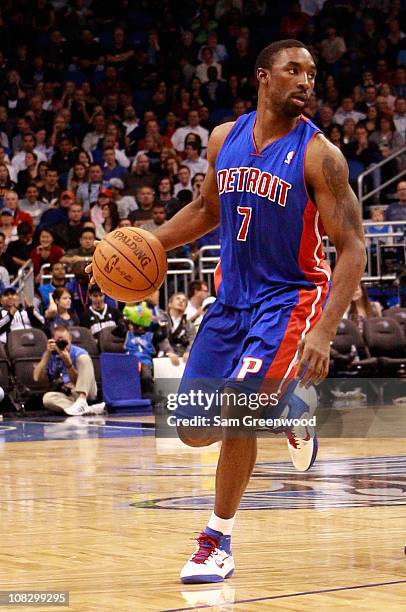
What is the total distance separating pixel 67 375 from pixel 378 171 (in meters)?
6.69

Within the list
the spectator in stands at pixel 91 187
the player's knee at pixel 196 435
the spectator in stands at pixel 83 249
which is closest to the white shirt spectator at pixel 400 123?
the spectator in stands at pixel 91 187

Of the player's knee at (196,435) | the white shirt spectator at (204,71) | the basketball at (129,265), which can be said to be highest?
the white shirt spectator at (204,71)

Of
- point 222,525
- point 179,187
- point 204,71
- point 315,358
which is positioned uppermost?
point 204,71

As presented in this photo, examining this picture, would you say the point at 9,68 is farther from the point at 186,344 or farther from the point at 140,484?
the point at 140,484

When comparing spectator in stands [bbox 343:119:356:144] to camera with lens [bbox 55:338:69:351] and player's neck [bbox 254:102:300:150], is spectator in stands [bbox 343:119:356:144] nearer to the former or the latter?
camera with lens [bbox 55:338:69:351]

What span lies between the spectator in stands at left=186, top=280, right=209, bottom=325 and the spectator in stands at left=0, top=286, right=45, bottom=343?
1.86 m

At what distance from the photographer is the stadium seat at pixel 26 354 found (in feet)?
49.5

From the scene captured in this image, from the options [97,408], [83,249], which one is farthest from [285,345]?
[83,249]

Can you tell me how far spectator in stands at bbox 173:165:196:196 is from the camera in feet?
60.7

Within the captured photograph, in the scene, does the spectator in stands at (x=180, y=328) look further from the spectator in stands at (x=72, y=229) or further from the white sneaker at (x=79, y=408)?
the spectator in stands at (x=72, y=229)

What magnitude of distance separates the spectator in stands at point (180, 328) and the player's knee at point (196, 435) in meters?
10.5

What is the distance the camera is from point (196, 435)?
519 centimetres

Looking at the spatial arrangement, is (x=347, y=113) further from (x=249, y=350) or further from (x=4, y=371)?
(x=249, y=350)

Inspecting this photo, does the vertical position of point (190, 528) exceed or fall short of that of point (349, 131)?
it falls short
